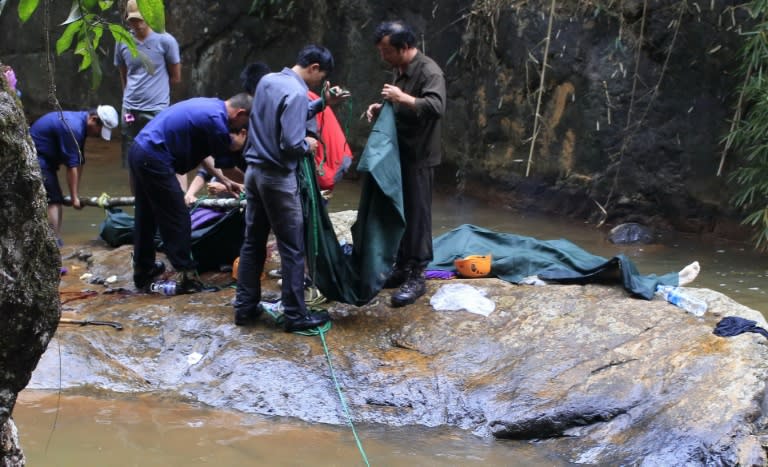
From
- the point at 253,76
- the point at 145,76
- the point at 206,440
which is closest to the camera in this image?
the point at 206,440

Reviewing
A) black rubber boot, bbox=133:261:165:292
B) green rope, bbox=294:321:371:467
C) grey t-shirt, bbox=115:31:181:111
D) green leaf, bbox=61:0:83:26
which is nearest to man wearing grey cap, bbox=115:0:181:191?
grey t-shirt, bbox=115:31:181:111

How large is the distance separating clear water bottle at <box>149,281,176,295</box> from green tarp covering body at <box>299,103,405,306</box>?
1.17m

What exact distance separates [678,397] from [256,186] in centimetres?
262

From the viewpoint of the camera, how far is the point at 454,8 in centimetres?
1081

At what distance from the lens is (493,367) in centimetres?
521

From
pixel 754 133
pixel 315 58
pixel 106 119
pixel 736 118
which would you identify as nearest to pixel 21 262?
pixel 315 58

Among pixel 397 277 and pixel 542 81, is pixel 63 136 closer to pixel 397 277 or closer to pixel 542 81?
pixel 397 277

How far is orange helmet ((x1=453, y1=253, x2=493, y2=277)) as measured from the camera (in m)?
6.29

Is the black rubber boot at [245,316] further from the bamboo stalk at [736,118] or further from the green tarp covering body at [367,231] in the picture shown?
the bamboo stalk at [736,118]

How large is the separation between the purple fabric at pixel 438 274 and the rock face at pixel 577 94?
3.80 m

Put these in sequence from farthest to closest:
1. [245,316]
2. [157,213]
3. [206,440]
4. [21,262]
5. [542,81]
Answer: [542,81], [157,213], [245,316], [206,440], [21,262]

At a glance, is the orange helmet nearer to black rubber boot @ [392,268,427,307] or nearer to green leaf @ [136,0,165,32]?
black rubber boot @ [392,268,427,307]

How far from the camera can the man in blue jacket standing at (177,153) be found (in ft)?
19.3

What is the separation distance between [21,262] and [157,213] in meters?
3.78
